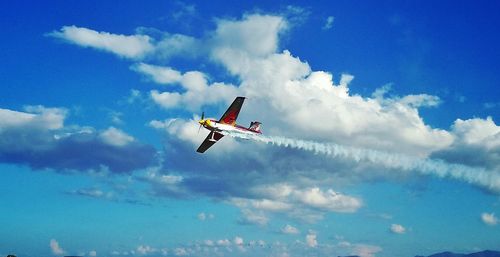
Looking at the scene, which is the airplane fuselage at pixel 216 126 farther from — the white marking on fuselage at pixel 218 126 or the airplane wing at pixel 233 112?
the airplane wing at pixel 233 112

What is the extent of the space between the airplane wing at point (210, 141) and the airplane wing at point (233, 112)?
5.57 metres

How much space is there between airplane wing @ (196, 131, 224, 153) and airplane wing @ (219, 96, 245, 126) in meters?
5.57

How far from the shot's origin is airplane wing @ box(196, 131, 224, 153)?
9762cm

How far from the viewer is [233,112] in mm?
92000

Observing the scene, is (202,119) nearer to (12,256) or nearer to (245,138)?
(245,138)

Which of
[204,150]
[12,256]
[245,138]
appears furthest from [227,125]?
[12,256]

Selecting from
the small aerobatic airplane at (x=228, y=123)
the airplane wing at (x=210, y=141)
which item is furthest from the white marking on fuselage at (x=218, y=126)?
the airplane wing at (x=210, y=141)

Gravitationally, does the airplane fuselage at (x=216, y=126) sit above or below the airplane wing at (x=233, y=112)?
below

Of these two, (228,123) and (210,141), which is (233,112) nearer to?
(228,123)

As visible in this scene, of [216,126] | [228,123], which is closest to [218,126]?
[216,126]

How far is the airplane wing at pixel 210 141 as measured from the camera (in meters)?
97.6

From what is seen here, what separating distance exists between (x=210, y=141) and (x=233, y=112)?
11.6 metres

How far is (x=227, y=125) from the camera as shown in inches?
3654

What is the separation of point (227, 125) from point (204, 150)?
14.2 meters
